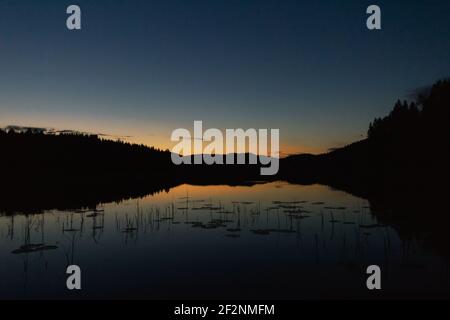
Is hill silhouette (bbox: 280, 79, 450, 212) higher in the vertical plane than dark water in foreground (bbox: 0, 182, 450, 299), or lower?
higher

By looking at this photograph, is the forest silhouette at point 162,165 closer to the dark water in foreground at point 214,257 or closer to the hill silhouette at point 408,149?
the hill silhouette at point 408,149

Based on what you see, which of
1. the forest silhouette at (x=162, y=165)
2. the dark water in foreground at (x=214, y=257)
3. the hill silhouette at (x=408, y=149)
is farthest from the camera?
the hill silhouette at (x=408, y=149)

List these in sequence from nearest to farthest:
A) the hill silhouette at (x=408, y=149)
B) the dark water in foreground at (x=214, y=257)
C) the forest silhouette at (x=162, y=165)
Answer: the dark water in foreground at (x=214, y=257) < the forest silhouette at (x=162, y=165) < the hill silhouette at (x=408, y=149)

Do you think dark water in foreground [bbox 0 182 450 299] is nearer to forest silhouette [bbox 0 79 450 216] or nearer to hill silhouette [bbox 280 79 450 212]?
forest silhouette [bbox 0 79 450 216]

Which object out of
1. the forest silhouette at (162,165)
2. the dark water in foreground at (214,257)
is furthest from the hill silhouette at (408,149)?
the dark water in foreground at (214,257)

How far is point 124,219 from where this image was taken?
74.0 ft

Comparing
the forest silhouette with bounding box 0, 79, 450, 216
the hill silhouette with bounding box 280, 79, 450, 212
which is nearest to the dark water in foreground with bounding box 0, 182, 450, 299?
the forest silhouette with bounding box 0, 79, 450, 216

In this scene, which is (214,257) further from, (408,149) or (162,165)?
(162,165)

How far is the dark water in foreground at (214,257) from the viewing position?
35.0 feet

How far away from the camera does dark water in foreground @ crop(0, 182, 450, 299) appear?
35.0 feet

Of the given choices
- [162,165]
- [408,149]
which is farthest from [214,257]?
[162,165]

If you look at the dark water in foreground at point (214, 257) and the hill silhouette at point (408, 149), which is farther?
the hill silhouette at point (408, 149)

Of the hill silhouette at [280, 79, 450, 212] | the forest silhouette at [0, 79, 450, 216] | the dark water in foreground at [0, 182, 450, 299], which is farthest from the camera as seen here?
the hill silhouette at [280, 79, 450, 212]

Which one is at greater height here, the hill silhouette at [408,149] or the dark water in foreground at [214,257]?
the hill silhouette at [408,149]
